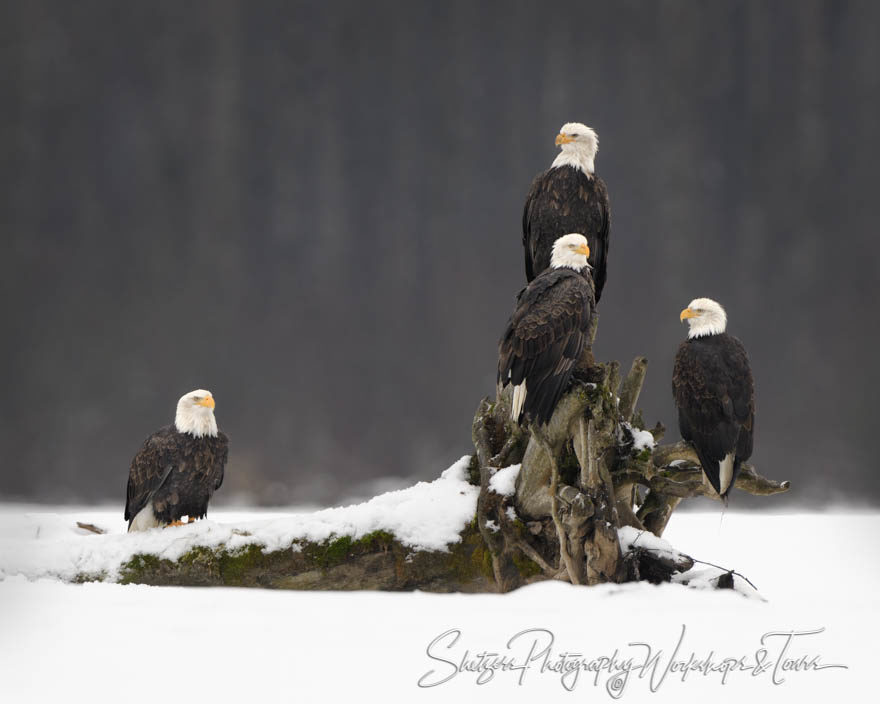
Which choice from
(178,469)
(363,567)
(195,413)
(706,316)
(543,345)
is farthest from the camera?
(195,413)

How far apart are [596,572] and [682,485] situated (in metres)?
0.87

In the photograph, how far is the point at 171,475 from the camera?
223 inches

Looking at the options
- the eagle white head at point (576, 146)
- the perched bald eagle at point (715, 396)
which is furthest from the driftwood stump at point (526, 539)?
the eagle white head at point (576, 146)

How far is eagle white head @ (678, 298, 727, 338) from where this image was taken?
5000 millimetres

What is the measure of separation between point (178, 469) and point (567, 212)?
3.26 m

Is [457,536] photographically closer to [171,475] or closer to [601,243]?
[171,475]

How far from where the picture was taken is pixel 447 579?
4820 mm

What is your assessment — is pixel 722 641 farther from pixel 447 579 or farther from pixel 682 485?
pixel 447 579

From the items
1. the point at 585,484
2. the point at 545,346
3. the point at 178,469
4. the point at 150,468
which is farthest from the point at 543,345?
the point at 150,468

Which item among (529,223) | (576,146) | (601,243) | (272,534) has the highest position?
(576,146)

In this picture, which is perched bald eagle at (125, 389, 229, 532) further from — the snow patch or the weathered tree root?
the snow patch

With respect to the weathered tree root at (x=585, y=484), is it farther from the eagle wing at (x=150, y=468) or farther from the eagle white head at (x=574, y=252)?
the eagle wing at (x=150, y=468)

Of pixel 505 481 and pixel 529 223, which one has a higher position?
pixel 529 223

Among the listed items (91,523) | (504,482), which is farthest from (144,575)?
(504,482)
